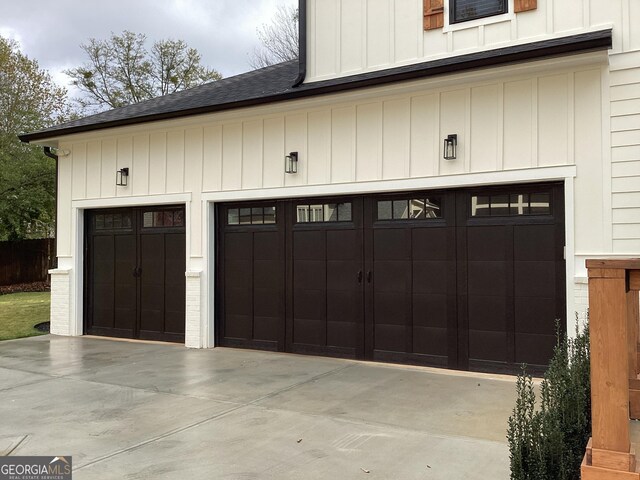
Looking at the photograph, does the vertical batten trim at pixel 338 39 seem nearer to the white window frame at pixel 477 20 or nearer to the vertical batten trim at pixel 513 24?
the white window frame at pixel 477 20

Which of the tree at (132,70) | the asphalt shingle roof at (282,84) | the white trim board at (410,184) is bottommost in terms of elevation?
the white trim board at (410,184)

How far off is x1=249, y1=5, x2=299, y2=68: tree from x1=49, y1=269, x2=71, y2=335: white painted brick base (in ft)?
50.8

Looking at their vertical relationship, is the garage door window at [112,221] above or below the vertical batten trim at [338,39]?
below

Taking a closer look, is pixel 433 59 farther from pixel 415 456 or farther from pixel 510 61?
pixel 415 456

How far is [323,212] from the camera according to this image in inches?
297

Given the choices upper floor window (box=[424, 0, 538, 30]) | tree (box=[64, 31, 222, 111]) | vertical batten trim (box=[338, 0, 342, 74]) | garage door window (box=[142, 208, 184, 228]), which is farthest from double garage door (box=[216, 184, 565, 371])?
tree (box=[64, 31, 222, 111])

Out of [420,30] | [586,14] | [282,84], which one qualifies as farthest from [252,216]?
[586,14]

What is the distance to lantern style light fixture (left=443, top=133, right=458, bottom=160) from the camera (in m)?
6.38

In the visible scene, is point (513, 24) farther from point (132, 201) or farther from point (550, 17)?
point (132, 201)

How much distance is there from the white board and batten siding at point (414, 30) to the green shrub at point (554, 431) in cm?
436

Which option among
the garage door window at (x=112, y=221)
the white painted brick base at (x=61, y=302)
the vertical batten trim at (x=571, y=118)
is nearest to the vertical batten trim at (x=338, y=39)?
the vertical batten trim at (x=571, y=118)

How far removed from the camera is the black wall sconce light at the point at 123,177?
9133mm

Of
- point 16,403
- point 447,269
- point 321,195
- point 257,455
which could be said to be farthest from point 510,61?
point 16,403

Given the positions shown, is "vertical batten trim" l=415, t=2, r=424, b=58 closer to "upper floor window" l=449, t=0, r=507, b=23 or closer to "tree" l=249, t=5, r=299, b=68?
"upper floor window" l=449, t=0, r=507, b=23
